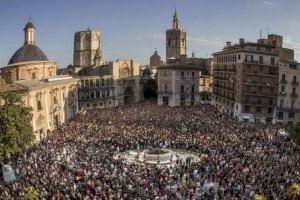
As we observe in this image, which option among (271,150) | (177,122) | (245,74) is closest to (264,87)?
→ (245,74)

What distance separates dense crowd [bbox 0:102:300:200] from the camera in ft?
77.9

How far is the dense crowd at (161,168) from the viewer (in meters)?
23.8

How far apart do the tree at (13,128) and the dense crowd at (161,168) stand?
1.24m

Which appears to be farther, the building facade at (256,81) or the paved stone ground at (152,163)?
the building facade at (256,81)

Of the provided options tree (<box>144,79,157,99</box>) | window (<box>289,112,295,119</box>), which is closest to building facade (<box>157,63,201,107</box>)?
tree (<box>144,79,157,99</box>)

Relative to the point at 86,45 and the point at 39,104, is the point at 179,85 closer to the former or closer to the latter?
the point at 39,104

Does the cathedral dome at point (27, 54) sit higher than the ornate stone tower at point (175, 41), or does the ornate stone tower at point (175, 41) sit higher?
the ornate stone tower at point (175, 41)

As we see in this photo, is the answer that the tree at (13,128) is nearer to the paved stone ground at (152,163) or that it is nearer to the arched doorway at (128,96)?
the paved stone ground at (152,163)

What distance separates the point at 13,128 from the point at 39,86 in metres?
17.2

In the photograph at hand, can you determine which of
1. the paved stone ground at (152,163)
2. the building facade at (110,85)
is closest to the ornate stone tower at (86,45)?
the building facade at (110,85)

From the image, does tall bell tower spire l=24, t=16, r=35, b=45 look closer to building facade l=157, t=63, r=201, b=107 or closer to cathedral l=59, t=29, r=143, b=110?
cathedral l=59, t=29, r=143, b=110

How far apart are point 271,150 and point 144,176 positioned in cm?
1276

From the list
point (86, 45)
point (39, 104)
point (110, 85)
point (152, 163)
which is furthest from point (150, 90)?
point (152, 163)

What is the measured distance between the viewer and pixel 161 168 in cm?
2938
